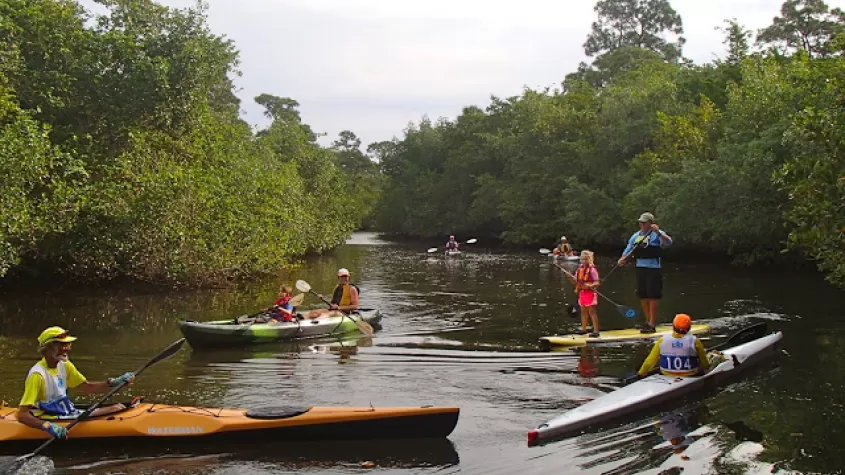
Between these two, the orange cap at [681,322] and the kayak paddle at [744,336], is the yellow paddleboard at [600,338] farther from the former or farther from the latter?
the orange cap at [681,322]

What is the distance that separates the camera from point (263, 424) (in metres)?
6.67

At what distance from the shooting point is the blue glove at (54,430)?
634 cm

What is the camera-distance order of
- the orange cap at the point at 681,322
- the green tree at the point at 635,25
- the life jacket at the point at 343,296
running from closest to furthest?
the orange cap at the point at 681,322
the life jacket at the point at 343,296
the green tree at the point at 635,25

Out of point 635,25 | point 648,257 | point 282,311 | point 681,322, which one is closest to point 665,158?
point 648,257

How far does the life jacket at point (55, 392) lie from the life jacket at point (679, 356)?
6.03 metres

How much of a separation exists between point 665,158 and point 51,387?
2821 centimetres

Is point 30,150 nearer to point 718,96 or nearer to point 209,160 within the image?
point 209,160

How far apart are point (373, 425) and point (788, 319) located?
1031 cm

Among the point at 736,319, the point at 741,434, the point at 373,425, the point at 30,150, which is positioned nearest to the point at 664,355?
the point at 741,434

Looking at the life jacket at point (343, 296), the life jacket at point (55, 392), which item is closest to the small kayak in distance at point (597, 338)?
the life jacket at point (343, 296)

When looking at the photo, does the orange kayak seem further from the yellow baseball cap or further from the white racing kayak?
the white racing kayak

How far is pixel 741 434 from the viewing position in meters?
7.06

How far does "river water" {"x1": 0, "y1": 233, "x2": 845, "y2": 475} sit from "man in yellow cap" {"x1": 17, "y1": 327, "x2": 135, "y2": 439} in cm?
38

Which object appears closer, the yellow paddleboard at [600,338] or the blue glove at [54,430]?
the blue glove at [54,430]
